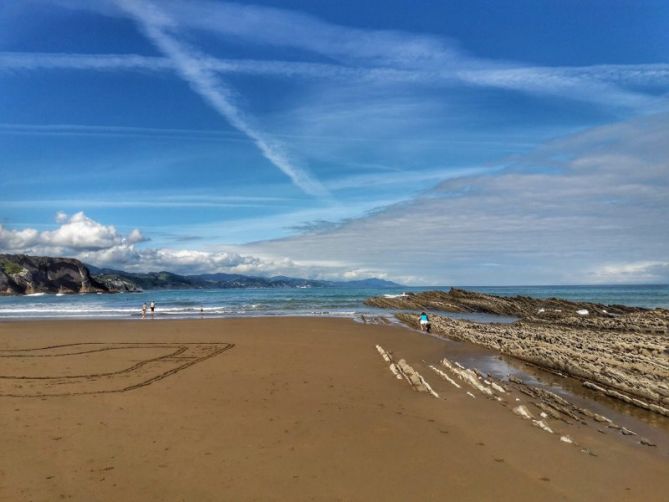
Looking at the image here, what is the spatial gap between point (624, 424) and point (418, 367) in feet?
23.4

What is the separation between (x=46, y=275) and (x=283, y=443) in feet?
620

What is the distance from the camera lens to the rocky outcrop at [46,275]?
153 metres

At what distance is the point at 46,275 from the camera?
6398 inches

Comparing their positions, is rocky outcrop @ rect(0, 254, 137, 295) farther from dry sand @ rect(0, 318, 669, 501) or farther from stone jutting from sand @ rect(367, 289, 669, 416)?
dry sand @ rect(0, 318, 669, 501)

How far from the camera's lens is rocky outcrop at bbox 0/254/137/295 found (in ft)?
502

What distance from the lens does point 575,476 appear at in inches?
256

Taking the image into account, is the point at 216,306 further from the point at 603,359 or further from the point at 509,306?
the point at 603,359

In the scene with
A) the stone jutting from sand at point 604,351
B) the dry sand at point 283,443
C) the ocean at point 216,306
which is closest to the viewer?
the dry sand at point 283,443

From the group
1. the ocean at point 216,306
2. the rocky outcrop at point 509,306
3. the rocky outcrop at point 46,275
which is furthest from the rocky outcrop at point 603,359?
the rocky outcrop at point 46,275

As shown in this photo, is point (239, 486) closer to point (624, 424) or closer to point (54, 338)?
point (624, 424)

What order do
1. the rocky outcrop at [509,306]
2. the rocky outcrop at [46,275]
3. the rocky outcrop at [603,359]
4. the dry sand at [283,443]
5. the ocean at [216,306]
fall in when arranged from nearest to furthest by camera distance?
the dry sand at [283,443], the rocky outcrop at [603,359], the rocky outcrop at [509,306], the ocean at [216,306], the rocky outcrop at [46,275]

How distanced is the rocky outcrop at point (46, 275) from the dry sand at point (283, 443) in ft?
559

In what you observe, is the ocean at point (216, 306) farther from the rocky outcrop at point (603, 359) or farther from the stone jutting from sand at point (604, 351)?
the rocky outcrop at point (603, 359)

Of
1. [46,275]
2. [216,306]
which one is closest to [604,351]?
[216,306]
